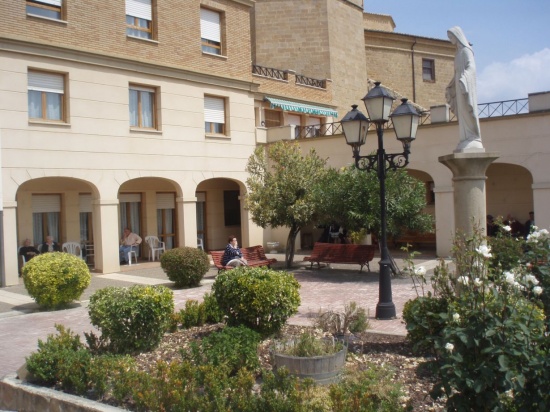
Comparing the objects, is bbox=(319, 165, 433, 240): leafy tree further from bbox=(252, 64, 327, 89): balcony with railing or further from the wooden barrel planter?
bbox=(252, 64, 327, 89): balcony with railing

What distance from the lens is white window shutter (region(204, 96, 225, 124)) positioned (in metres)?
21.4

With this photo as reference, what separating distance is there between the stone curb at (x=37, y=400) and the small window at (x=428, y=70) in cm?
3414

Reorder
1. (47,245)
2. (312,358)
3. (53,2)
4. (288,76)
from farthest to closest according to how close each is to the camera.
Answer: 1. (288,76)
2. (47,245)
3. (53,2)
4. (312,358)

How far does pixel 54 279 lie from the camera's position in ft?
39.9

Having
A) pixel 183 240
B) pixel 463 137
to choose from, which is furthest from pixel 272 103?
pixel 463 137

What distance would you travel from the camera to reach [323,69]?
2861 centimetres

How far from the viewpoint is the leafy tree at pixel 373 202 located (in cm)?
1539

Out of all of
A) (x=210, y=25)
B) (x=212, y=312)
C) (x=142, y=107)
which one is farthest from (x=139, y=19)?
(x=212, y=312)

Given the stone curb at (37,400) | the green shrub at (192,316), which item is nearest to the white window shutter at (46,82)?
the green shrub at (192,316)

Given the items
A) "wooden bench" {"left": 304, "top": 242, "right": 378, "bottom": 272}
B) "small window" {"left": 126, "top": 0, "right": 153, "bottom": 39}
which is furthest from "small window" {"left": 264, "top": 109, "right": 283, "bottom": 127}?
"wooden bench" {"left": 304, "top": 242, "right": 378, "bottom": 272}

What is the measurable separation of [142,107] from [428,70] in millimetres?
23471

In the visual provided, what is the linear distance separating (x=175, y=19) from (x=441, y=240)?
12.0 m

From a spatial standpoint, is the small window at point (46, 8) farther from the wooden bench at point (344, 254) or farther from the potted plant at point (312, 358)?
the potted plant at point (312, 358)

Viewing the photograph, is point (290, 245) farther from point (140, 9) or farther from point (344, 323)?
point (344, 323)
